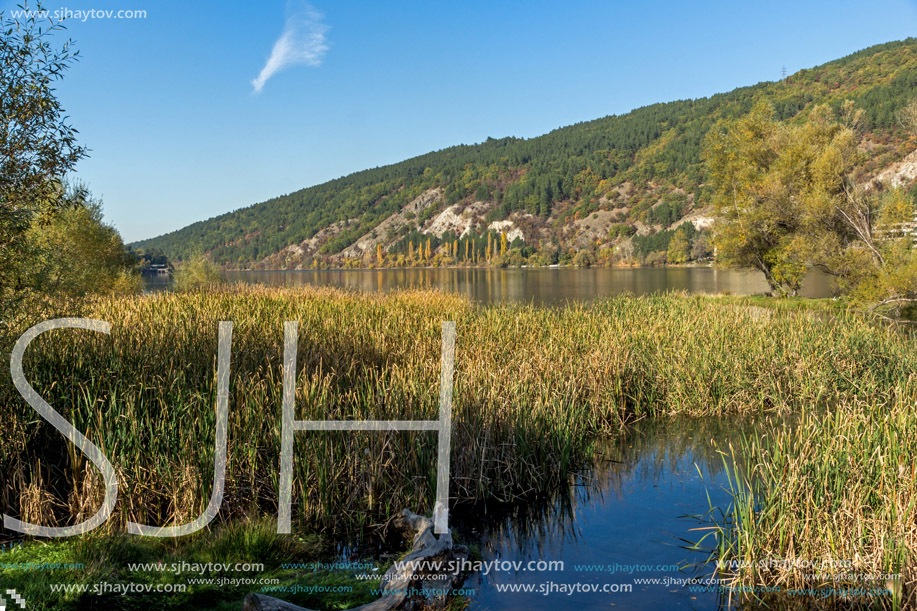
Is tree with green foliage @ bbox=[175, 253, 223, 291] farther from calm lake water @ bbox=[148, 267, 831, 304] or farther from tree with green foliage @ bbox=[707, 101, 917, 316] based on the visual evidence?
tree with green foliage @ bbox=[707, 101, 917, 316]

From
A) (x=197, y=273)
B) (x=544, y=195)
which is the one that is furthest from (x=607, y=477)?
(x=544, y=195)

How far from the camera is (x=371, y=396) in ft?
20.4

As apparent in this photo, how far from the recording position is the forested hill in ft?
305

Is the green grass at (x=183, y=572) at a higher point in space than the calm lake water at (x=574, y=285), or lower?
lower

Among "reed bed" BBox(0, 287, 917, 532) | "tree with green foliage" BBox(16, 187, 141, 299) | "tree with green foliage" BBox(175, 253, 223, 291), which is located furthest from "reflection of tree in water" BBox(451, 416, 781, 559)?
"tree with green foliage" BBox(175, 253, 223, 291)

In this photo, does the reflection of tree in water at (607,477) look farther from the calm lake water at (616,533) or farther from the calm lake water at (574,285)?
the calm lake water at (574,285)

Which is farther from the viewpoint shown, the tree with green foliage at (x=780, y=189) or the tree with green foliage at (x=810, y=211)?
the tree with green foliage at (x=780, y=189)

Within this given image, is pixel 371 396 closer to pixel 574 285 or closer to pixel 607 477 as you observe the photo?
pixel 607 477

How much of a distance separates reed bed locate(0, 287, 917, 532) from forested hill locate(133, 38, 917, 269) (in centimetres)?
7399

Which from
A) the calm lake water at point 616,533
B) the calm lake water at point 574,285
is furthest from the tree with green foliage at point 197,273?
the calm lake water at point 616,533

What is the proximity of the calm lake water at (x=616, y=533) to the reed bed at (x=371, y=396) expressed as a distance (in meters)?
0.39

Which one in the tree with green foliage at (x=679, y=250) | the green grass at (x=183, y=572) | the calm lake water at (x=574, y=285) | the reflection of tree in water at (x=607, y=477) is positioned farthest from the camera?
the tree with green foliage at (x=679, y=250)

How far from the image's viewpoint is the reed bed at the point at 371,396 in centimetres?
520

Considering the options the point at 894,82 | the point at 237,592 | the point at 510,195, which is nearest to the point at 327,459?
the point at 237,592
